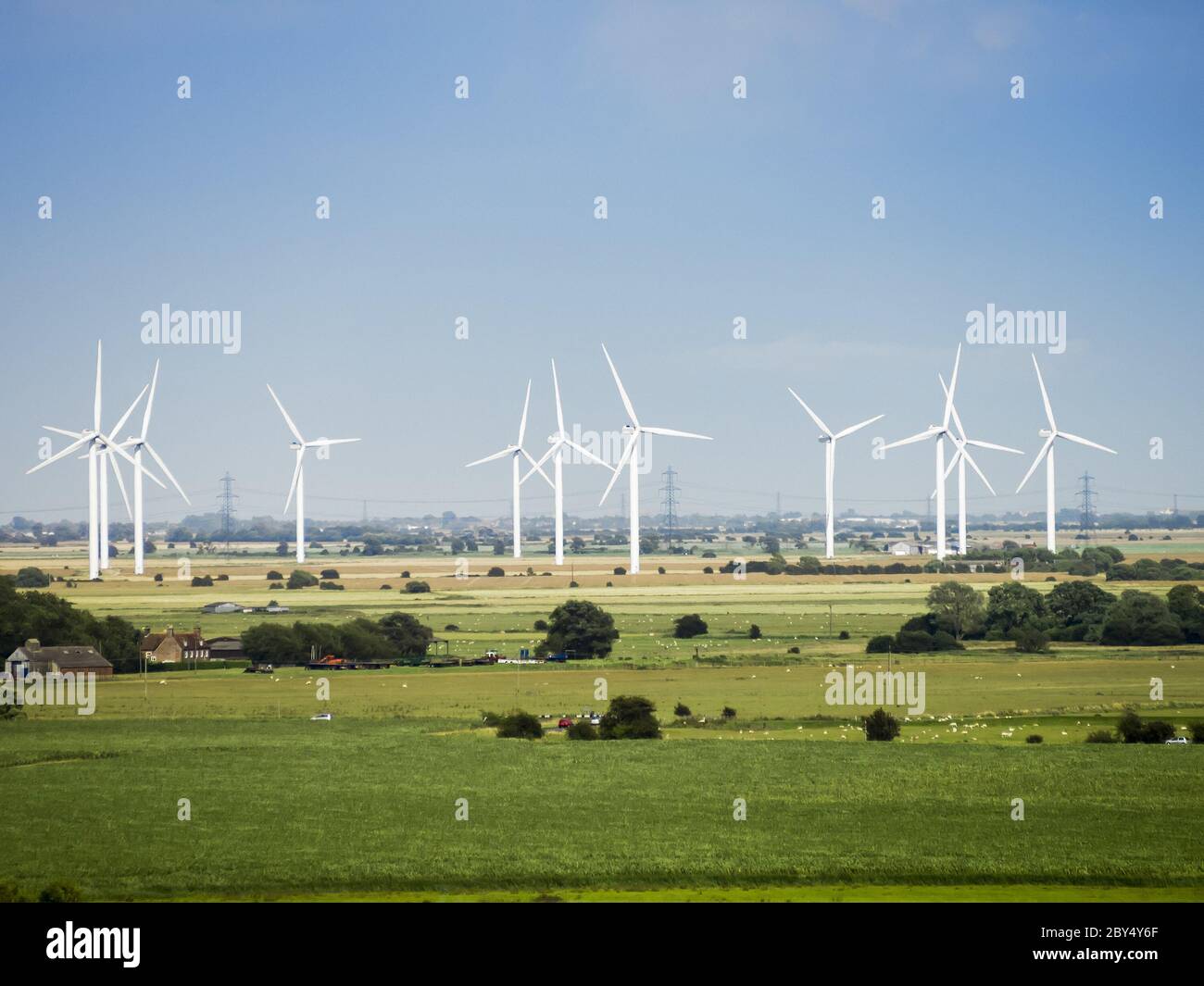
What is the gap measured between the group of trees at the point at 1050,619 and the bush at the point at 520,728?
3425 cm

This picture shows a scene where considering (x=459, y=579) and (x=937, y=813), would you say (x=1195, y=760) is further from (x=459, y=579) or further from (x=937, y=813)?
(x=459, y=579)

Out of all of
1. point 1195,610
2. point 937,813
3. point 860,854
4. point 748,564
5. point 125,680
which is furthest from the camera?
point 748,564

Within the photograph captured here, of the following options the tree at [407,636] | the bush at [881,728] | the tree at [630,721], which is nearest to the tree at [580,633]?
the tree at [407,636]

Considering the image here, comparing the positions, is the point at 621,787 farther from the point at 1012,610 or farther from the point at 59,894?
the point at 1012,610

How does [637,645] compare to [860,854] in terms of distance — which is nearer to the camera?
[860,854]

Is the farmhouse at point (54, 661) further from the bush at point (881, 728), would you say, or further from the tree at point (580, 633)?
the bush at point (881, 728)

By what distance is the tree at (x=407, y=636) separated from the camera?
85.6 meters

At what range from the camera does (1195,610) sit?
9444cm

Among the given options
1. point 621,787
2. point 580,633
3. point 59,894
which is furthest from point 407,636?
point 59,894
